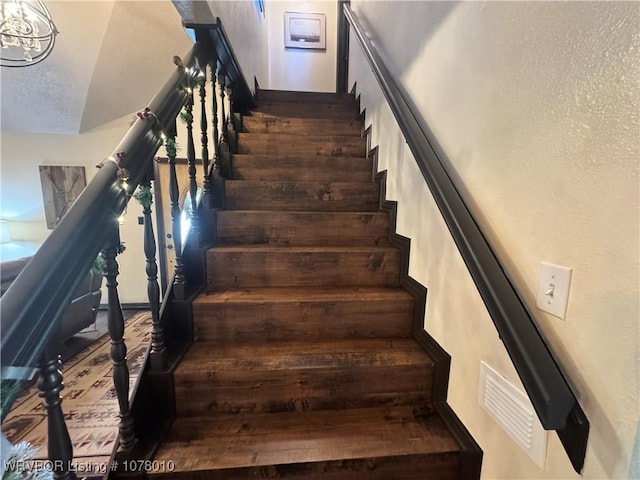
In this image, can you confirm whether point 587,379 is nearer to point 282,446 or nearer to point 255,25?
point 282,446

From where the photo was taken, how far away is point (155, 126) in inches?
42.0

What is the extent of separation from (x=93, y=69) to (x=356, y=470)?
418cm

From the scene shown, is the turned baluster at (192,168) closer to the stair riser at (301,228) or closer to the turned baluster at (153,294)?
the stair riser at (301,228)

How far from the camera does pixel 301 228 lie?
175 cm

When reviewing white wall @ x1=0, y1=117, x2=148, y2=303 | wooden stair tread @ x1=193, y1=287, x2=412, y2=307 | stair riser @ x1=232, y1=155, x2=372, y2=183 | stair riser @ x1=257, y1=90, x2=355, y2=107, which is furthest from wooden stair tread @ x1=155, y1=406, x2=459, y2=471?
white wall @ x1=0, y1=117, x2=148, y2=303

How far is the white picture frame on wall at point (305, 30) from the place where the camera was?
4328 mm

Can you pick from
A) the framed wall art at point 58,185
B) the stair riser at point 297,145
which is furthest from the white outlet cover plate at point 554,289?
the framed wall art at point 58,185

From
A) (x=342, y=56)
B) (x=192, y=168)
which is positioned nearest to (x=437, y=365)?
(x=192, y=168)

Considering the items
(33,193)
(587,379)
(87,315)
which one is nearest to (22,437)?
(87,315)

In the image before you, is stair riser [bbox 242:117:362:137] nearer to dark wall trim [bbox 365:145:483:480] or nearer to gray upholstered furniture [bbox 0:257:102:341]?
→ dark wall trim [bbox 365:145:483:480]

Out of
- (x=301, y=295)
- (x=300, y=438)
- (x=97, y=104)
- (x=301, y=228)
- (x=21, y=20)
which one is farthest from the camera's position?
(x=97, y=104)

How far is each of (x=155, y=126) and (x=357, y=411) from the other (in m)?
1.29

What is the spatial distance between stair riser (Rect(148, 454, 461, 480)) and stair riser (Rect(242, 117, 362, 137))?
7.46ft

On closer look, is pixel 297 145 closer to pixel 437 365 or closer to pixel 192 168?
pixel 192 168
